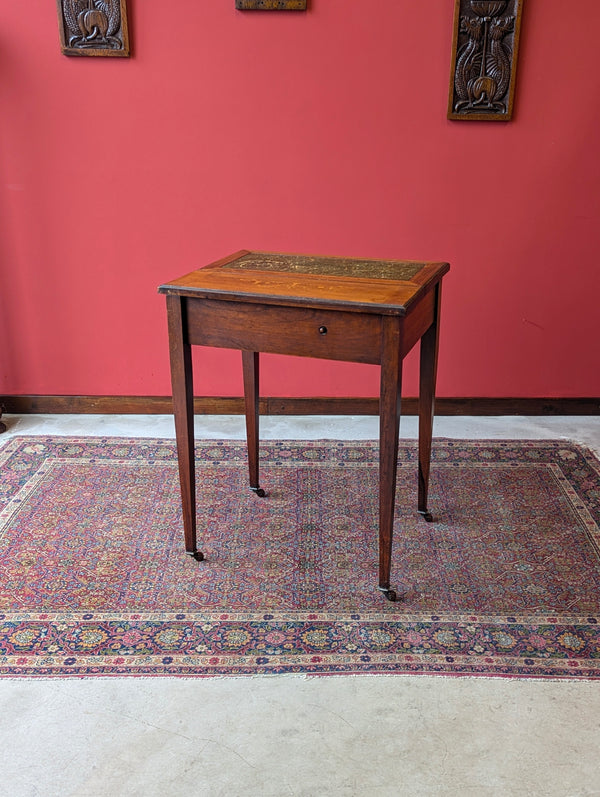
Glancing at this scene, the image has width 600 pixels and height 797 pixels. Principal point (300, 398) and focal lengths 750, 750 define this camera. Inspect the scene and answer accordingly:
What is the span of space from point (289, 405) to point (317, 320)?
149 cm

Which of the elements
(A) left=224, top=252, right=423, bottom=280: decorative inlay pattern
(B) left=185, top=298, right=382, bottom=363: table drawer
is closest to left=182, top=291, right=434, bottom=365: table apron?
(B) left=185, top=298, right=382, bottom=363: table drawer

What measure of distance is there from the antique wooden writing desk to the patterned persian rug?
0.56ft

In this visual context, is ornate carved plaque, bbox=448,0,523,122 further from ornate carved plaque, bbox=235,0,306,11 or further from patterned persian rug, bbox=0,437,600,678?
patterned persian rug, bbox=0,437,600,678

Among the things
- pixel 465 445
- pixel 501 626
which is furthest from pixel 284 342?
pixel 465 445

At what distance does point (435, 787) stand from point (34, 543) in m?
1.42

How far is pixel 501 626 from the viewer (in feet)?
6.42

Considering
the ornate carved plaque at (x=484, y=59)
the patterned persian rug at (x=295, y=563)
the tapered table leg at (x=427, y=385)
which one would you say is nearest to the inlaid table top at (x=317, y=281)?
the tapered table leg at (x=427, y=385)

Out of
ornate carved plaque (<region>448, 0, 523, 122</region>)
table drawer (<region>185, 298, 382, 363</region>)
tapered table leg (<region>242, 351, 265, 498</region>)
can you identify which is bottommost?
tapered table leg (<region>242, 351, 265, 498</region>)

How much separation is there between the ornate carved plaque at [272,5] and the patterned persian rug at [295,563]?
5.53 ft

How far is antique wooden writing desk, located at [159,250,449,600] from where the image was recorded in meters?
1.84

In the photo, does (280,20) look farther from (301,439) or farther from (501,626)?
(501,626)

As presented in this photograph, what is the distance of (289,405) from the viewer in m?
3.36

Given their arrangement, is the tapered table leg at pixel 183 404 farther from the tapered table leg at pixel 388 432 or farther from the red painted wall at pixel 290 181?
the red painted wall at pixel 290 181

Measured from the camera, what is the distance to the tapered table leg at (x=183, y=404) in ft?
6.62
